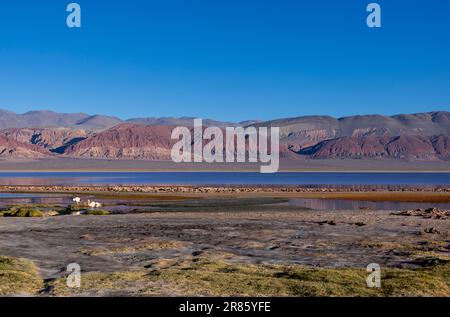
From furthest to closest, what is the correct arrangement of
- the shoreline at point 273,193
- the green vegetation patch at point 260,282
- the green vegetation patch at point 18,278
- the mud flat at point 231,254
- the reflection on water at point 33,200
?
the shoreline at point 273,193, the reflection on water at point 33,200, the mud flat at point 231,254, the green vegetation patch at point 18,278, the green vegetation patch at point 260,282

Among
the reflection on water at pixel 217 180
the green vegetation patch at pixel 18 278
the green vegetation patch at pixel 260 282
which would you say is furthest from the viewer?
the reflection on water at pixel 217 180

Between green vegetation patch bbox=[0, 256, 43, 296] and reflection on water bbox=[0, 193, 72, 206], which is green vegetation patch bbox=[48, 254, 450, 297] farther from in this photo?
reflection on water bbox=[0, 193, 72, 206]

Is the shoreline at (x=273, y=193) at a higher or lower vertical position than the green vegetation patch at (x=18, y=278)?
lower

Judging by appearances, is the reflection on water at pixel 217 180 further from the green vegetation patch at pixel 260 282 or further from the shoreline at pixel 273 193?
the green vegetation patch at pixel 260 282

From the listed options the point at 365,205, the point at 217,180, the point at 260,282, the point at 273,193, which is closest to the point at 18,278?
the point at 260,282

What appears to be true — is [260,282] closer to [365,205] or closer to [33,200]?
[365,205]

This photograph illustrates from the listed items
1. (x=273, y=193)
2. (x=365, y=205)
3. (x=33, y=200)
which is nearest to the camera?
(x=365, y=205)

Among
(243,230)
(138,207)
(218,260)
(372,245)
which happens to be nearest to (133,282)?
(218,260)

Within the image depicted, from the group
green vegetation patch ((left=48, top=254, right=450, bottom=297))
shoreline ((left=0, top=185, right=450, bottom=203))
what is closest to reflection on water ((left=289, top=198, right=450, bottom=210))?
shoreline ((left=0, top=185, right=450, bottom=203))

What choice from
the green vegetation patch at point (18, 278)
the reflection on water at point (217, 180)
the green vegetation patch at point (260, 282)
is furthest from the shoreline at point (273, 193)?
the green vegetation patch at point (260, 282)
